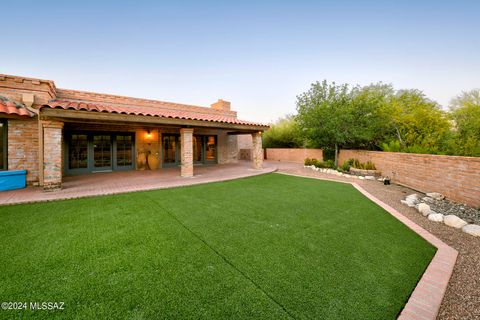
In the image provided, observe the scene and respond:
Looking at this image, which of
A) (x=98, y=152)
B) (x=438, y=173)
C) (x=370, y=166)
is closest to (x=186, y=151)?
(x=98, y=152)

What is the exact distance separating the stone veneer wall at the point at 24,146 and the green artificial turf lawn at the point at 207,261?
3247 mm

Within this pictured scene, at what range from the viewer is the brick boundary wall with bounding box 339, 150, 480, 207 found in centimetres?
556

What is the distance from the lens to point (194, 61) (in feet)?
46.5

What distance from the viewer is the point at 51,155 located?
627 centimetres

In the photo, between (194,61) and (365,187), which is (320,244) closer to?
(365,187)

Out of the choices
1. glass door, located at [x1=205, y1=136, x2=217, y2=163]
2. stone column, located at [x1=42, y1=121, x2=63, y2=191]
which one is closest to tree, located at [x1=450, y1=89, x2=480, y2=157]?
glass door, located at [x1=205, y1=136, x2=217, y2=163]

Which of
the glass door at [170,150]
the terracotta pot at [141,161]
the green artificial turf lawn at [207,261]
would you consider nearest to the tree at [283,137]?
the glass door at [170,150]

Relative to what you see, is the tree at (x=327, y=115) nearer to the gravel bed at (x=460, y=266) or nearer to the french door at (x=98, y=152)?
the gravel bed at (x=460, y=266)

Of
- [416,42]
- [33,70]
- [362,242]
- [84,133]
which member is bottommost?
[362,242]

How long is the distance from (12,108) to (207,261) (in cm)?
846

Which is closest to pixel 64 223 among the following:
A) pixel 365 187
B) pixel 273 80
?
pixel 365 187

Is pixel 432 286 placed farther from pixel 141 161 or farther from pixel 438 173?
pixel 141 161

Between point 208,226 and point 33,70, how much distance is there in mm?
14061

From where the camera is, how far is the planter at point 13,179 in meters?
6.45
